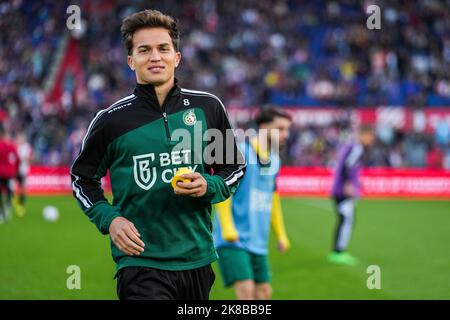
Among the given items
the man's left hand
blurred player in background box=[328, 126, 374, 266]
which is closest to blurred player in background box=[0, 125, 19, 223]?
blurred player in background box=[328, 126, 374, 266]

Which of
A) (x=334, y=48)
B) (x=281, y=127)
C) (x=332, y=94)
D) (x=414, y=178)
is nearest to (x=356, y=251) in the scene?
(x=281, y=127)

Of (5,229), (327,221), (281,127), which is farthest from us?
(327,221)

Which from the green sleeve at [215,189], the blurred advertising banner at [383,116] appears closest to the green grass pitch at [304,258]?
the green sleeve at [215,189]

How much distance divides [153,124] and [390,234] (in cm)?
1194

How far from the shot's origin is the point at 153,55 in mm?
3939

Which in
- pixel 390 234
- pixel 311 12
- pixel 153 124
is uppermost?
pixel 311 12

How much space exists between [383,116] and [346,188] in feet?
58.6

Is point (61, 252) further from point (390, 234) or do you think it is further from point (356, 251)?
point (390, 234)

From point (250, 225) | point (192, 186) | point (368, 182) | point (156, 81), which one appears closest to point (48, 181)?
point (368, 182)

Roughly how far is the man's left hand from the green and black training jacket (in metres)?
0.10

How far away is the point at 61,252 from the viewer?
11922 millimetres

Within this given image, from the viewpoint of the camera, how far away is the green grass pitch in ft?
29.3

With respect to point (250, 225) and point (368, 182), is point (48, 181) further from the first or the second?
point (250, 225)
